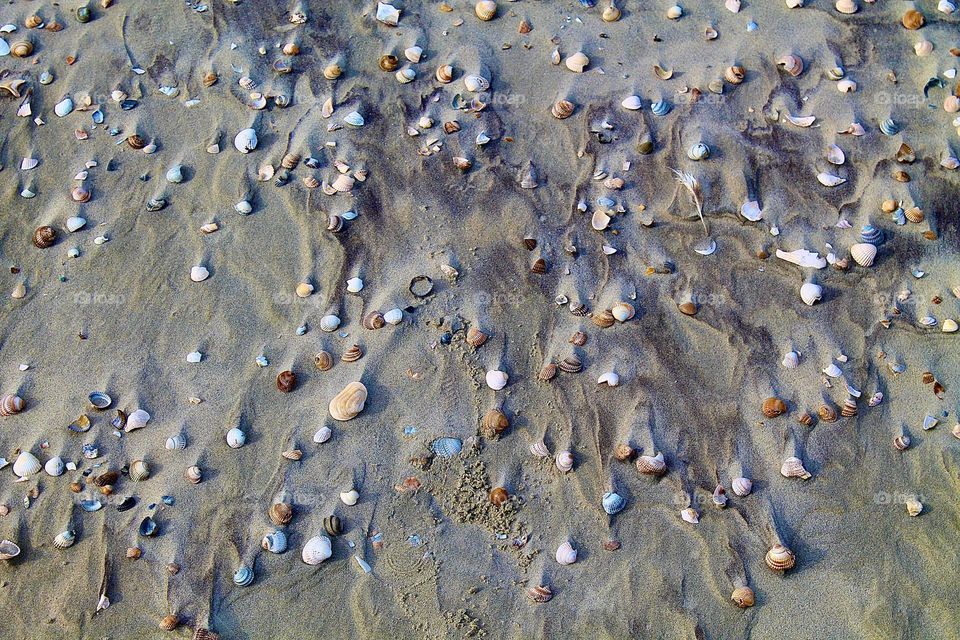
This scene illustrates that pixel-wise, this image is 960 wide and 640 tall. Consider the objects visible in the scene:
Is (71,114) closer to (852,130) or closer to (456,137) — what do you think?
(456,137)

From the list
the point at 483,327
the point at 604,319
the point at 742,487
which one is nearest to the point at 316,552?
the point at 483,327

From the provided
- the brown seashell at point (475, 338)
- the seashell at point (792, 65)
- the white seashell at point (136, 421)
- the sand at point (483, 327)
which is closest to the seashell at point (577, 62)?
the sand at point (483, 327)

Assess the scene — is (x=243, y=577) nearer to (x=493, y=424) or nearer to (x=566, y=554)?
(x=493, y=424)

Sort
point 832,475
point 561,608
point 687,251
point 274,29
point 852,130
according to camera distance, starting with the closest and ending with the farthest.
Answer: point 561,608 → point 832,475 → point 687,251 → point 852,130 → point 274,29

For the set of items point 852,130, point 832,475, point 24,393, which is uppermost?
point 852,130

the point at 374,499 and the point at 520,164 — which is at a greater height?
the point at 520,164

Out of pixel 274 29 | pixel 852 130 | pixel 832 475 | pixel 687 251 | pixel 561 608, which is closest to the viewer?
pixel 561 608

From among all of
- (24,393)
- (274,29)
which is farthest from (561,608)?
(274,29)

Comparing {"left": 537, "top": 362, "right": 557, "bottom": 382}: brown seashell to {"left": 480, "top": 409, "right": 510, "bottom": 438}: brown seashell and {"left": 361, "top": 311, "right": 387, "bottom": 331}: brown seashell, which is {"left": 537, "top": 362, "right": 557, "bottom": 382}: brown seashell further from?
{"left": 361, "top": 311, "right": 387, "bottom": 331}: brown seashell

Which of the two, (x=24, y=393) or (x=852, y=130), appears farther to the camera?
(x=852, y=130)
